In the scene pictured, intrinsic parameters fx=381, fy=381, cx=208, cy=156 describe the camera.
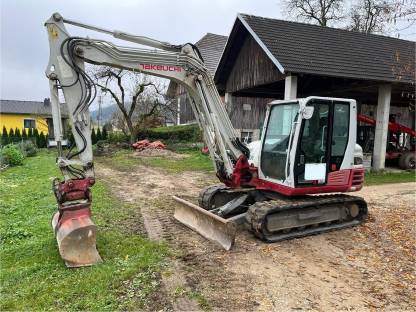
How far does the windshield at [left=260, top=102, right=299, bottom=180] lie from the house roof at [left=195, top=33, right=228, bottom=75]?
861 inches

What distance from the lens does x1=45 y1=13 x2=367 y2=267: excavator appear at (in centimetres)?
507

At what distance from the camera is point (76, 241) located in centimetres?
466

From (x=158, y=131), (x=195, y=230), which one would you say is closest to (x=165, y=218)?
(x=195, y=230)

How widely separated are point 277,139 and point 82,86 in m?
3.19

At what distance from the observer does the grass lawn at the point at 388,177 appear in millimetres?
12408

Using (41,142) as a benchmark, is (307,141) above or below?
above

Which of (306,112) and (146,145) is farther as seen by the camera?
(146,145)

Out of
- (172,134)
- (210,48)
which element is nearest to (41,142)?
(172,134)

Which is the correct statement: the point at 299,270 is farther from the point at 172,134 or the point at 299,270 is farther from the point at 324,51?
the point at 172,134

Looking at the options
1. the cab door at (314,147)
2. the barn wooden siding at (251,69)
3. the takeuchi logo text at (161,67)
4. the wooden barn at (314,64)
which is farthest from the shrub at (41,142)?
the cab door at (314,147)

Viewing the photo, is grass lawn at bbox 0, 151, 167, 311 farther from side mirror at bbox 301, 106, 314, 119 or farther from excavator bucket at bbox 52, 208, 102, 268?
side mirror at bbox 301, 106, 314, 119

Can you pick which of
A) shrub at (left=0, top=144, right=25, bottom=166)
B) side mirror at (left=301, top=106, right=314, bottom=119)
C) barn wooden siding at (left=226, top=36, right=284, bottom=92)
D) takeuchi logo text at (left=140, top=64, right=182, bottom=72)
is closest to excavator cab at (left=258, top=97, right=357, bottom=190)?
side mirror at (left=301, top=106, right=314, bottom=119)

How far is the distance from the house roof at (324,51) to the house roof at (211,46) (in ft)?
40.8

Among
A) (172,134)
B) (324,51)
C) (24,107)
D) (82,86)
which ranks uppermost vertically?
(324,51)
